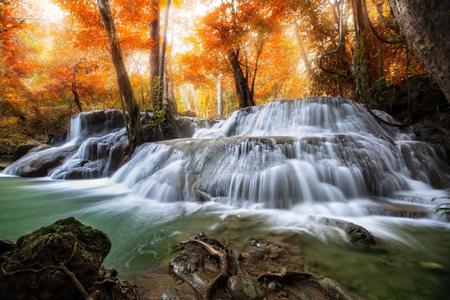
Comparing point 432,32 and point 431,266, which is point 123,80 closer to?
point 432,32

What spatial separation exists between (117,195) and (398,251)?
537 centimetres

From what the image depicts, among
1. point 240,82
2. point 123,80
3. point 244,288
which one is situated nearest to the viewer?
point 244,288

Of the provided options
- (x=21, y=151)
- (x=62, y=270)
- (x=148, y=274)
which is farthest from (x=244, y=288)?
(x=21, y=151)

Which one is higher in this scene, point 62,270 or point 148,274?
point 62,270

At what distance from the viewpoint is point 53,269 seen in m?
1.29

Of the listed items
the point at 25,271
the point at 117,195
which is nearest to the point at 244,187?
the point at 117,195

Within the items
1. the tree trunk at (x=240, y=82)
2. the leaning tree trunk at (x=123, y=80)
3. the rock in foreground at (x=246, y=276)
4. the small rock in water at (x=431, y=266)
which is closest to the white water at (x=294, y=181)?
the small rock in water at (x=431, y=266)

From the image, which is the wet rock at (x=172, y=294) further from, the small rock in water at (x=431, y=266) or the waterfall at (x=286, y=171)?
the waterfall at (x=286, y=171)

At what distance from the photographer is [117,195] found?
216 inches

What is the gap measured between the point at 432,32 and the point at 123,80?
8.03 meters

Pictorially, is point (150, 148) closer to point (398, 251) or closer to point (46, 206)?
point (46, 206)

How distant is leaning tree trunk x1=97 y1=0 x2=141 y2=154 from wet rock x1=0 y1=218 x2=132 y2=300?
700 centimetres

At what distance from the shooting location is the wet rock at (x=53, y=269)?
1.26 m

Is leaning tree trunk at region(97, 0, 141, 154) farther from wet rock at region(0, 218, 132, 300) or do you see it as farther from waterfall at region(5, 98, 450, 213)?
wet rock at region(0, 218, 132, 300)
